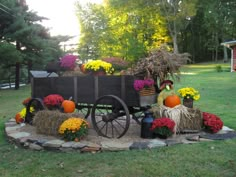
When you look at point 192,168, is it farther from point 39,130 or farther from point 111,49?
point 111,49

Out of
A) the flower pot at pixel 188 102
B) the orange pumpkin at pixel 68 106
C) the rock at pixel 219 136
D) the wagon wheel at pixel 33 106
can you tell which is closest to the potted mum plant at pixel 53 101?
the orange pumpkin at pixel 68 106

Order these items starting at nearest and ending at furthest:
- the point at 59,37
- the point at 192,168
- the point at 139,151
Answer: the point at 192,168 → the point at 139,151 → the point at 59,37

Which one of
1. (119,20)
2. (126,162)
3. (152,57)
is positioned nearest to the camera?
(126,162)

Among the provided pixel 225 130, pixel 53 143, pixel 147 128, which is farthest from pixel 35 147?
pixel 225 130

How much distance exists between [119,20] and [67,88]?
3008 cm

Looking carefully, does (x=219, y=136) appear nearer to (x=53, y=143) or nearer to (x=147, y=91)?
(x=147, y=91)

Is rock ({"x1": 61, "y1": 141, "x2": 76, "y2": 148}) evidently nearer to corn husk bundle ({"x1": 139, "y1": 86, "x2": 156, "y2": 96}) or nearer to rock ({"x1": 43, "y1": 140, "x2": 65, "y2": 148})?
rock ({"x1": 43, "y1": 140, "x2": 65, "y2": 148})

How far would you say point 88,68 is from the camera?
512cm

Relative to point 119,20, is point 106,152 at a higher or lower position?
lower

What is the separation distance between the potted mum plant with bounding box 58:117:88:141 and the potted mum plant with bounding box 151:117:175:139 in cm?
106

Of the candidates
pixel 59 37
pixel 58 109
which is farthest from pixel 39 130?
pixel 59 37

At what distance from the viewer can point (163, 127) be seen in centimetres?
455

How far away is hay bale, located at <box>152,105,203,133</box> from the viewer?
4805mm

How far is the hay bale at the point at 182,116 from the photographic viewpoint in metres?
4.80
